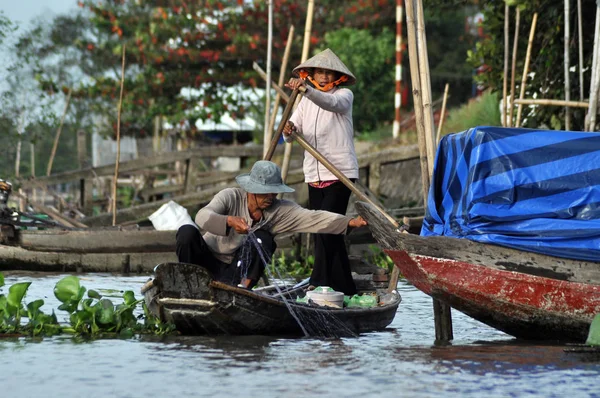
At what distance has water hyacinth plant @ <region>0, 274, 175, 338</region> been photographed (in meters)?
5.95

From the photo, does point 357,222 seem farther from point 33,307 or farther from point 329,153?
point 33,307

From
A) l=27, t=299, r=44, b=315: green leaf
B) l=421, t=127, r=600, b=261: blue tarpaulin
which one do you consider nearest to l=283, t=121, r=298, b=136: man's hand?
l=421, t=127, r=600, b=261: blue tarpaulin

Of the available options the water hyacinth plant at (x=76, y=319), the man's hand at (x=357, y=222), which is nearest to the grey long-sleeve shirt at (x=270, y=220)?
the man's hand at (x=357, y=222)

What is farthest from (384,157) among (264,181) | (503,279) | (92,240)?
(503,279)

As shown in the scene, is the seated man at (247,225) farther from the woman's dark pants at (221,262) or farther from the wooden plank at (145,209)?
the wooden plank at (145,209)

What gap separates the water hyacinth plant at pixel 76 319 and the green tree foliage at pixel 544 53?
17.5 ft

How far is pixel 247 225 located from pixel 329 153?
3.13 ft

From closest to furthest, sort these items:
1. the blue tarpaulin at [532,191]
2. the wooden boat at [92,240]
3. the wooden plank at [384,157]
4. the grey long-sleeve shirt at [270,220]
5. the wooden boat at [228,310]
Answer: the blue tarpaulin at [532,191]
the wooden boat at [228,310]
the grey long-sleeve shirt at [270,220]
the wooden boat at [92,240]
the wooden plank at [384,157]

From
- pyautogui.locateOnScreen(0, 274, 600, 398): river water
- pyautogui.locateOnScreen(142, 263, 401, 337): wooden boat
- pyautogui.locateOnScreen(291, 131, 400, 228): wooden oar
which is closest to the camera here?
pyautogui.locateOnScreen(0, 274, 600, 398): river water

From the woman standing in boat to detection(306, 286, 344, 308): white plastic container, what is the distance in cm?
47

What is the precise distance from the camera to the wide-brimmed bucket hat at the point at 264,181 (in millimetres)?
5965

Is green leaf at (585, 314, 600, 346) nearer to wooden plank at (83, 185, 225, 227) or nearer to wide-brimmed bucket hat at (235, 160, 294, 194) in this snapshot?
Result: wide-brimmed bucket hat at (235, 160, 294, 194)

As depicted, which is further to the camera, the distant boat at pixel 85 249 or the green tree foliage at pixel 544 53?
the green tree foliage at pixel 544 53

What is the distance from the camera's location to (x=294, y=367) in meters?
5.01
